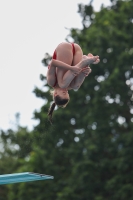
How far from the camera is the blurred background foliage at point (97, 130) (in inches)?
941

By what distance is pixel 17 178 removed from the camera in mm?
10656

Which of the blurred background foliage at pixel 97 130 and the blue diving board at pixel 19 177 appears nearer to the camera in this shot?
the blue diving board at pixel 19 177

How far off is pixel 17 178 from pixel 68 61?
2.51m

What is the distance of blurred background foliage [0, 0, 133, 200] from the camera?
78.4 feet

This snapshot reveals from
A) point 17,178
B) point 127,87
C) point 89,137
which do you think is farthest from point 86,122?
point 17,178

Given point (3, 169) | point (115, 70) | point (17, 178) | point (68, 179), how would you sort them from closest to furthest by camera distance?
point (17, 178), point (115, 70), point (68, 179), point (3, 169)

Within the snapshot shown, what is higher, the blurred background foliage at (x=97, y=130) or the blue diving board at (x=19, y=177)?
the blurred background foliage at (x=97, y=130)

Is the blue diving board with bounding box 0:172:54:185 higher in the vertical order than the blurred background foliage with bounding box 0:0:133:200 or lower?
lower

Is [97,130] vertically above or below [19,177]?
above

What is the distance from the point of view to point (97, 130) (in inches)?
952

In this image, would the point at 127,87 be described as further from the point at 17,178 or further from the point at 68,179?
the point at 17,178

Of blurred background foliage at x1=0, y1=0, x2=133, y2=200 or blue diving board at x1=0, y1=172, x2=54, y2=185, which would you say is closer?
blue diving board at x1=0, y1=172, x2=54, y2=185

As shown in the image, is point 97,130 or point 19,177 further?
point 97,130

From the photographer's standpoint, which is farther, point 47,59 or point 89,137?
point 47,59
